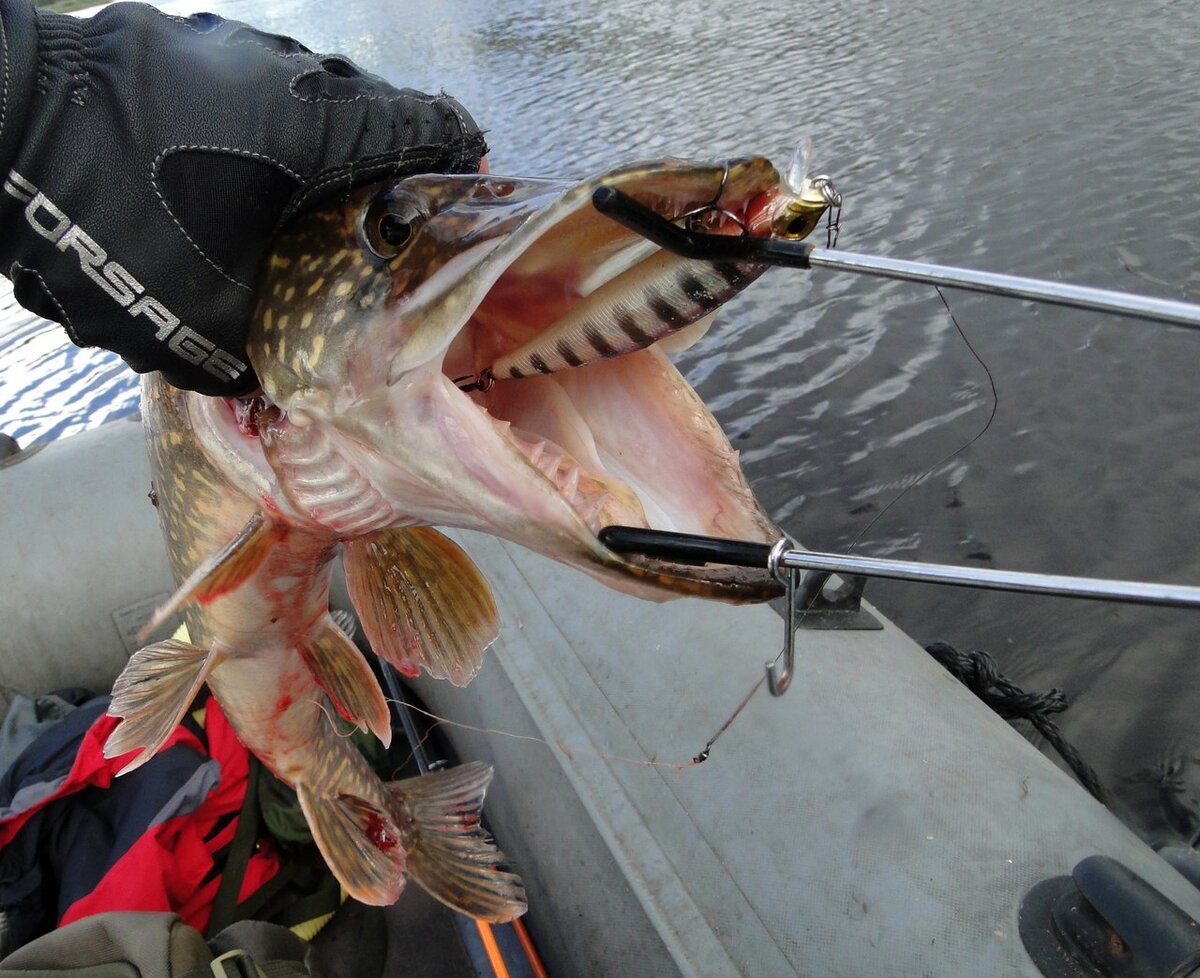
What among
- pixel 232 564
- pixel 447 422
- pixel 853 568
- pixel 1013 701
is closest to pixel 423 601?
pixel 232 564

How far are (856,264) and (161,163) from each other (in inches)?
34.3

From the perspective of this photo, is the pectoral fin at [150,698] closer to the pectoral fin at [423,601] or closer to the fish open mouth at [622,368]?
the pectoral fin at [423,601]

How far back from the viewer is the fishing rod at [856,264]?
0.80 meters

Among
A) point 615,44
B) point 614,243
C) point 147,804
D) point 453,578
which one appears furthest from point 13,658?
point 615,44

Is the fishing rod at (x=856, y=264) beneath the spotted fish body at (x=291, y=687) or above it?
above

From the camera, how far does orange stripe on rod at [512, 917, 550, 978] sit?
6.24 feet

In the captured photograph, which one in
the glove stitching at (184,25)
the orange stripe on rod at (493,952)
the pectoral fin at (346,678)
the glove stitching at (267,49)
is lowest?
the orange stripe on rod at (493,952)

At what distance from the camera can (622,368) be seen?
1.15 meters

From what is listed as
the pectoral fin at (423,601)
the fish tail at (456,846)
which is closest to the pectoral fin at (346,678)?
the pectoral fin at (423,601)

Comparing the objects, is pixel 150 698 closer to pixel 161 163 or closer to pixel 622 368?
pixel 161 163

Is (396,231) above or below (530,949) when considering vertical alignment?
above

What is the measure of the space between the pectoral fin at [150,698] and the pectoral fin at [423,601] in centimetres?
36

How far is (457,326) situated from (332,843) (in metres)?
1.29

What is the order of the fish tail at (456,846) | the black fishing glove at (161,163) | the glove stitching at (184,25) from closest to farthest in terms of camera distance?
the black fishing glove at (161,163), the glove stitching at (184,25), the fish tail at (456,846)
